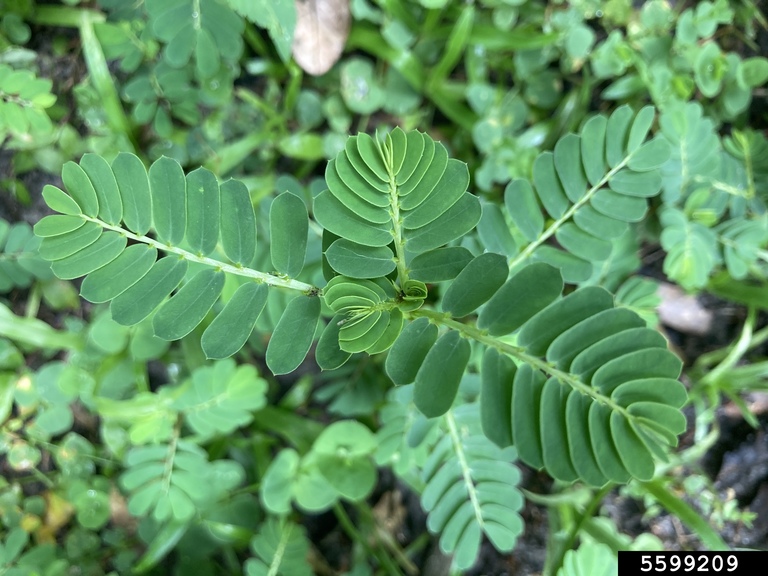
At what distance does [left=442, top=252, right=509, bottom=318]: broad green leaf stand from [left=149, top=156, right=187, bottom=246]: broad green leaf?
0.44 metres

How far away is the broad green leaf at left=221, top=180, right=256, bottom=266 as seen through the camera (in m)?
0.84

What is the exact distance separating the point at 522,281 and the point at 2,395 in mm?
1539

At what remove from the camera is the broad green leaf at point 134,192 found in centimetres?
83

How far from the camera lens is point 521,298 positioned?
82 cm

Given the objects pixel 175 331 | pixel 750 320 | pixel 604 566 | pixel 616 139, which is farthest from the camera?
pixel 750 320

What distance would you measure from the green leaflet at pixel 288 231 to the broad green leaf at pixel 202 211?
97mm

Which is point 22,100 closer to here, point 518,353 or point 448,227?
point 448,227

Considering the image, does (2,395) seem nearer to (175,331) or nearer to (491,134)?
(175,331)

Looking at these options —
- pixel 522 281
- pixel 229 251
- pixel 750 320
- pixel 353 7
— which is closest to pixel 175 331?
pixel 229 251

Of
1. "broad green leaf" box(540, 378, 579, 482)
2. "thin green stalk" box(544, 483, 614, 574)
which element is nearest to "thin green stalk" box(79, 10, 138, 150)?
"broad green leaf" box(540, 378, 579, 482)

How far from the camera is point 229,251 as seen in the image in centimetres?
85

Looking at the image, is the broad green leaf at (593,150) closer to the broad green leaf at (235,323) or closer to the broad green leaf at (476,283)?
the broad green leaf at (476,283)

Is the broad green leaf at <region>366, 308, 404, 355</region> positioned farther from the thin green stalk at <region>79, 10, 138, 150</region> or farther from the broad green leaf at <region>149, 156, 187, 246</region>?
the thin green stalk at <region>79, 10, 138, 150</region>

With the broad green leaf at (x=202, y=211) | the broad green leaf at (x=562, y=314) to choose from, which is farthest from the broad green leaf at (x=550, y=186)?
the broad green leaf at (x=202, y=211)
